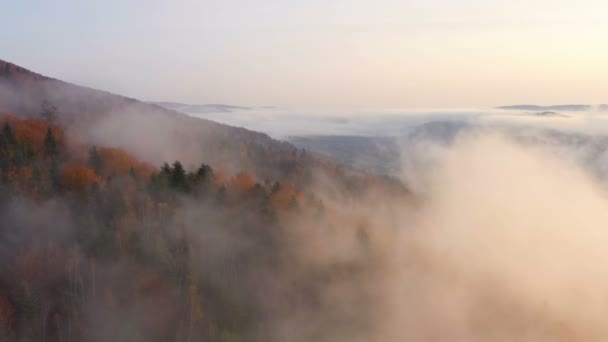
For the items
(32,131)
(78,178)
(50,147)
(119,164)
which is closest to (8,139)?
(50,147)

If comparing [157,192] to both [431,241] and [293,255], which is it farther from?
[431,241]

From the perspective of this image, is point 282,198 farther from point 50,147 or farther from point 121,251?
point 50,147

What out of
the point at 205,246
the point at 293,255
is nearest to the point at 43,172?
the point at 205,246

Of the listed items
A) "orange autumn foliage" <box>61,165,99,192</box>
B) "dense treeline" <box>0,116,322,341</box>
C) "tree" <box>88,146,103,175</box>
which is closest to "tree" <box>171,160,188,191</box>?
"dense treeline" <box>0,116,322,341</box>

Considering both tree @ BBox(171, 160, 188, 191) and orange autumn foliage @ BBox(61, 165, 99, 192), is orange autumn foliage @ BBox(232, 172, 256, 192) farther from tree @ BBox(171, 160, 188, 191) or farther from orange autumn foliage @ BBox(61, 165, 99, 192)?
orange autumn foliage @ BBox(61, 165, 99, 192)

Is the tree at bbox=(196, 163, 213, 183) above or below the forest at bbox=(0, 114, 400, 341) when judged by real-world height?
above

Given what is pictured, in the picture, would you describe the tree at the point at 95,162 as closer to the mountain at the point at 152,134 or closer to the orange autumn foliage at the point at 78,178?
the orange autumn foliage at the point at 78,178

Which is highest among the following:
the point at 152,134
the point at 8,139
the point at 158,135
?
the point at 152,134
